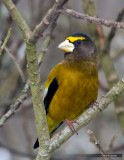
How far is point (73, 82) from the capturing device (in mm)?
3414

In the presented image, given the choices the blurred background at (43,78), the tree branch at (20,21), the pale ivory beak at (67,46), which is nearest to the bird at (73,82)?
the pale ivory beak at (67,46)

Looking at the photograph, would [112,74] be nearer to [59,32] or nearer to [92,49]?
[92,49]

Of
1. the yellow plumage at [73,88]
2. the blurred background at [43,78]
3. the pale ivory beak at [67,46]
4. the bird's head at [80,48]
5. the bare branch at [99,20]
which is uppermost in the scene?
the bare branch at [99,20]

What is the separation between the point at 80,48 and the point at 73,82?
0.44 m

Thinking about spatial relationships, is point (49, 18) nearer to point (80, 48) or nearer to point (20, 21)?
point (20, 21)

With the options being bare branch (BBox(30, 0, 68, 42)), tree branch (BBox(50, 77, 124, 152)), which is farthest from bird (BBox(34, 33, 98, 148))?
bare branch (BBox(30, 0, 68, 42))

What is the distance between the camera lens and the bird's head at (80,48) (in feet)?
11.7

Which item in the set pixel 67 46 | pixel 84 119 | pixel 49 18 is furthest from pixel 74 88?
pixel 49 18

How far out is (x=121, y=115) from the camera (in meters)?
3.57

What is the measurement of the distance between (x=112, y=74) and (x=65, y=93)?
0.66 metres

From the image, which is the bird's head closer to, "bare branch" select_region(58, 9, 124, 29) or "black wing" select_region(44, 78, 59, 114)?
"black wing" select_region(44, 78, 59, 114)

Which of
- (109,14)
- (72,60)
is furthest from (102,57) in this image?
(109,14)

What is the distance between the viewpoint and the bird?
11.2 feet

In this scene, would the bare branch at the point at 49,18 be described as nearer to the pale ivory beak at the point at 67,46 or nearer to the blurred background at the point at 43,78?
the pale ivory beak at the point at 67,46
